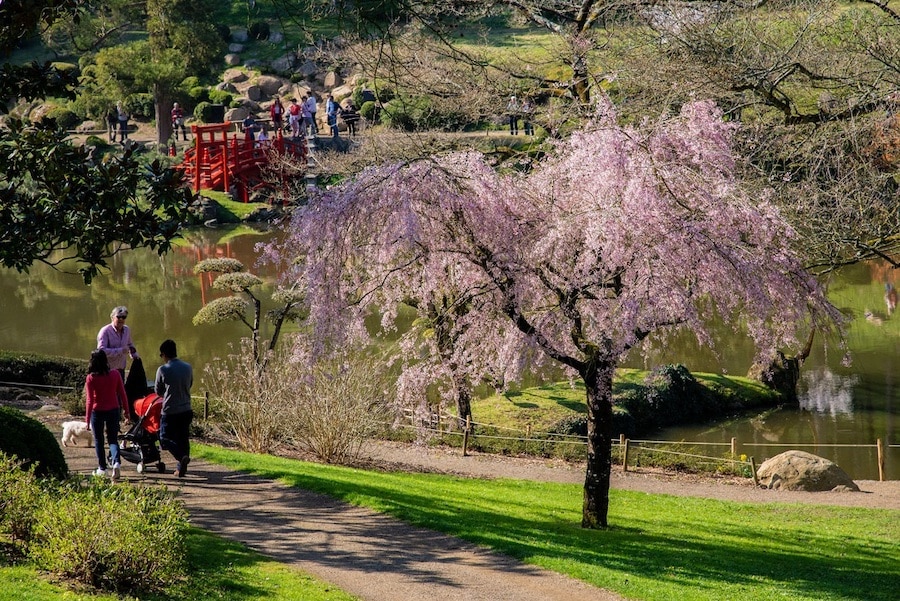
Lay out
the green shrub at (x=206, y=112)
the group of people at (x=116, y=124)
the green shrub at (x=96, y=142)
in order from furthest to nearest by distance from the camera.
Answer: the green shrub at (x=206, y=112) → the group of people at (x=116, y=124) → the green shrub at (x=96, y=142)

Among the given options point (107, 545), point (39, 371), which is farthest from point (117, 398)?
point (39, 371)

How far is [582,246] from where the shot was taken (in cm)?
1097

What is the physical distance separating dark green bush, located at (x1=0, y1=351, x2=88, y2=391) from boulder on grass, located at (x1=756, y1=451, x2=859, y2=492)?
1297 centimetres

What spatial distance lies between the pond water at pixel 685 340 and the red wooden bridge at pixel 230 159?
13.7 ft

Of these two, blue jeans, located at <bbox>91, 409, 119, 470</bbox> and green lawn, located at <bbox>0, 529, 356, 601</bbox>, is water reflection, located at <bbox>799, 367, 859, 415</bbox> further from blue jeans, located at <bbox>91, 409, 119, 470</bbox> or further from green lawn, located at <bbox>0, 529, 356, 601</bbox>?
green lawn, located at <bbox>0, 529, 356, 601</bbox>

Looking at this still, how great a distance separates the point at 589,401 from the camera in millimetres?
11773

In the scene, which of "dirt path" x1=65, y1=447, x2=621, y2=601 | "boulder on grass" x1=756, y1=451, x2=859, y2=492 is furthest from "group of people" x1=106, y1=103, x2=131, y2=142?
"dirt path" x1=65, y1=447, x2=621, y2=601

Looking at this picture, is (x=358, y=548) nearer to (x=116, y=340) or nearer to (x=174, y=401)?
(x=174, y=401)

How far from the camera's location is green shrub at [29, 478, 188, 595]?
24.2 ft

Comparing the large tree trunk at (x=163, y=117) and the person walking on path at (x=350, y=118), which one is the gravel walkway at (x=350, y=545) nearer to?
the person walking on path at (x=350, y=118)

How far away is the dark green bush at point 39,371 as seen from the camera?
68.0 feet

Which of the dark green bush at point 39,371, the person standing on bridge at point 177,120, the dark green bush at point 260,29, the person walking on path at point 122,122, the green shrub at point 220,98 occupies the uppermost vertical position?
the dark green bush at point 260,29

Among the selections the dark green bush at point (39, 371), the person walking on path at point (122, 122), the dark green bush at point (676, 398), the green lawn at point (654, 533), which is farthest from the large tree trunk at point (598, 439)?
the person walking on path at point (122, 122)

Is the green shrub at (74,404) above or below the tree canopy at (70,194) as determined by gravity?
below
